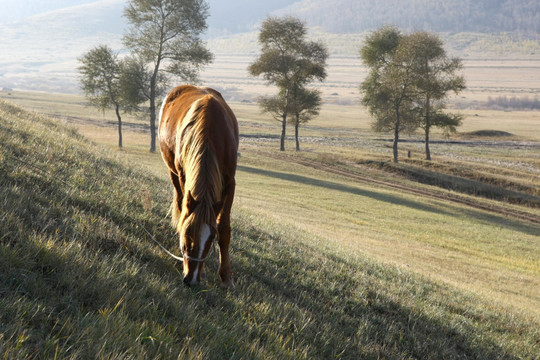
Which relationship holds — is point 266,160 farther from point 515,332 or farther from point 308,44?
point 515,332

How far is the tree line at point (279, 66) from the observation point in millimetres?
42312

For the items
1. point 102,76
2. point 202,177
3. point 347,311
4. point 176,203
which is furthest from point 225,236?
point 102,76

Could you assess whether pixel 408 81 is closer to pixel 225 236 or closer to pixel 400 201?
pixel 400 201

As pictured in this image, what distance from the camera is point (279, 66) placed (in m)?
Answer: 52.5

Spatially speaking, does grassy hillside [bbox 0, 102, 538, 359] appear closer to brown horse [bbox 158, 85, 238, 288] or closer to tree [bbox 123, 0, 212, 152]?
brown horse [bbox 158, 85, 238, 288]

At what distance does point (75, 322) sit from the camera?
327 cm

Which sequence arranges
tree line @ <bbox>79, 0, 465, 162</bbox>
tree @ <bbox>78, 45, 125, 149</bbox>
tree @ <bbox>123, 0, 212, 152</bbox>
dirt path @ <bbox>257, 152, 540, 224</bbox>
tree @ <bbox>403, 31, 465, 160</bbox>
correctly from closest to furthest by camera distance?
dirt path @ <bbox>257, 152, 540, 224</bbox>
tree @ <bbox>123, 0, 212, 152</bbox>
tree line @ <bbox>79, 0, 465, 162</bbox>
tree @ <bbox>78, 45, 125, 149</bbox>
tree @ <bbox>403, 31, 465, 160</bbox>

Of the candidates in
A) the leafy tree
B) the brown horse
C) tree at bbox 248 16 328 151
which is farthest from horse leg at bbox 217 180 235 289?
tree at bbox 248 16 328 151

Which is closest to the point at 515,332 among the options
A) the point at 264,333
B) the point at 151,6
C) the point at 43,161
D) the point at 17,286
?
the point at 264,333

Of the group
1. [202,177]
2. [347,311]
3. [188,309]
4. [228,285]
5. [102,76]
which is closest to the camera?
[188,309]

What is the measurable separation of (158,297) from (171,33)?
4195cm

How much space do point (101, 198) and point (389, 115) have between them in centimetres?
5170

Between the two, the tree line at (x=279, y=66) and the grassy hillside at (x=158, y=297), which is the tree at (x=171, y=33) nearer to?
the tree line at (x=279, y=66)

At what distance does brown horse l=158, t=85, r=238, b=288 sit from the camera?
15.3ft
